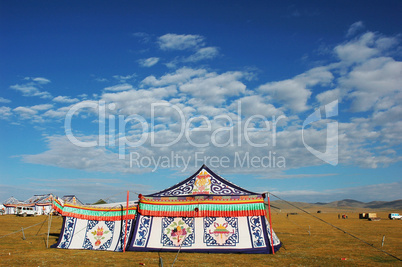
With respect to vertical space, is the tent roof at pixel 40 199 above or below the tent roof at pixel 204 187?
below

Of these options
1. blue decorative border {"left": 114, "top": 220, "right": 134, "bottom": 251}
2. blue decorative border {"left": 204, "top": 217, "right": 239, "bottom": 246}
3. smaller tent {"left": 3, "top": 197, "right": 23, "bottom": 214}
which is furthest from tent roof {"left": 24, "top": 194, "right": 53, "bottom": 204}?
blue decorative border {"left": 204, "top": 217, "right": 239, "bottom": 246}

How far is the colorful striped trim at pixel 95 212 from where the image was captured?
48.4 feet

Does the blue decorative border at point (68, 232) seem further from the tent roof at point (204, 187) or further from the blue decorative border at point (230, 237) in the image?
the blue decorative border at point (230, 237)

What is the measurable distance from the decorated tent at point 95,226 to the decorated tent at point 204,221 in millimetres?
729

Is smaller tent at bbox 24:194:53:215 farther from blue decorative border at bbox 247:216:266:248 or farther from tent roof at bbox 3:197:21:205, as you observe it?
blue decorative border at bbox 247:216:266:248

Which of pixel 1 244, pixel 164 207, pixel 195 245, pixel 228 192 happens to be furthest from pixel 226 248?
pixel 1 244

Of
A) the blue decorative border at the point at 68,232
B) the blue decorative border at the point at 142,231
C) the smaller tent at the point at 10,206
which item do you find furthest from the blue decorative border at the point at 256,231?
the smaller tent at the point at 10,206

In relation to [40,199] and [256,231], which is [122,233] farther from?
[40,199]

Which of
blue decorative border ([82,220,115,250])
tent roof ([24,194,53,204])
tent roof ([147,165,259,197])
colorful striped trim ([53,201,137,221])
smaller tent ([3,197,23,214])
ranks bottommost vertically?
smaller tent ([3,197,23,214])

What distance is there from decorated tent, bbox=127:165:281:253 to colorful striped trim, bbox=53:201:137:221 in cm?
73

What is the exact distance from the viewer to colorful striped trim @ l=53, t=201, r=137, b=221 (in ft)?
48.4

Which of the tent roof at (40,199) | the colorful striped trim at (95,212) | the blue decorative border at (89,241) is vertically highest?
the colorful striped trim at (95,212)

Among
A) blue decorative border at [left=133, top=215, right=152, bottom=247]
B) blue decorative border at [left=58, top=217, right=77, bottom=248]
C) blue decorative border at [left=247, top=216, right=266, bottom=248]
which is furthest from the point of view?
blue decorative border at [left=58, top=217, right=77, bottom=248]

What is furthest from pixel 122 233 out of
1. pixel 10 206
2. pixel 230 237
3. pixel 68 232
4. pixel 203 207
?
pixel 10 206
